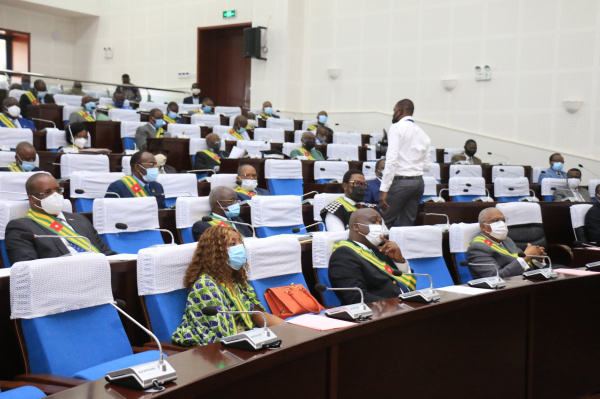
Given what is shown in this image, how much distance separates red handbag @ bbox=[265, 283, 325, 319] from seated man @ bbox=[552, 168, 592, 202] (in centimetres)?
Result: 513

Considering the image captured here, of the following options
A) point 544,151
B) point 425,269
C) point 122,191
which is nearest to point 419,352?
point 425,269

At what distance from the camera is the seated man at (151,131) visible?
24.9ft

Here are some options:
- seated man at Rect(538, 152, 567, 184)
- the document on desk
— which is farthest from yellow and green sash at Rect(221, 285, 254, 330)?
seated man at Rect(538, 152, 567, 184)

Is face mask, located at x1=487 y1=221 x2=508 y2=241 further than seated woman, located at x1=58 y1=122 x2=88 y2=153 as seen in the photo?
No

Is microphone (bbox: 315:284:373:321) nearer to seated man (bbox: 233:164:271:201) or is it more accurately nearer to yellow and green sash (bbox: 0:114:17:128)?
seated man (bbox: 233:164:271:201)

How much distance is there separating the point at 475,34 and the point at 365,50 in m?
2.08

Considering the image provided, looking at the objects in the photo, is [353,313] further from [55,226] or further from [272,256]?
[55,226]

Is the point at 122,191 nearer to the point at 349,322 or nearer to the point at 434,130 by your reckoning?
the point at 349,322

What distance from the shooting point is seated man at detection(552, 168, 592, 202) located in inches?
298

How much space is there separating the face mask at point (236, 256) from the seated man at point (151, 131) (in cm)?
453

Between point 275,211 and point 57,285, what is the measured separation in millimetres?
2549

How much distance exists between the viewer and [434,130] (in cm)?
1103

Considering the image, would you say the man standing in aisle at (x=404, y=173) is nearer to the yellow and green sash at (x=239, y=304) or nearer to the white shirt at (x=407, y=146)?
the white shirt at (x=407, y=146)

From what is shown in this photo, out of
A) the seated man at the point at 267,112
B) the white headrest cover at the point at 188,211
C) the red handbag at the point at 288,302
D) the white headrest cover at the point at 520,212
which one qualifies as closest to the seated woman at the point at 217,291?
the red handbag at the point at 288,302
